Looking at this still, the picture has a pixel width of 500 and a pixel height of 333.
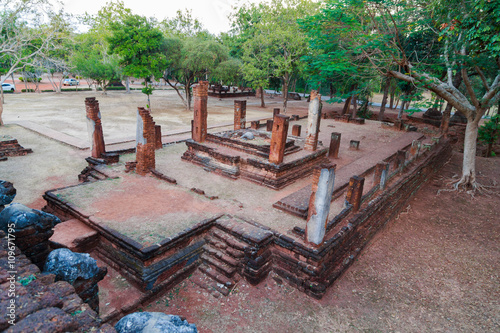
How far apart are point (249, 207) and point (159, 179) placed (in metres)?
2.82

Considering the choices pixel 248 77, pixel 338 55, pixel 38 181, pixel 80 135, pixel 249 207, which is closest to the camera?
pixel 249 207

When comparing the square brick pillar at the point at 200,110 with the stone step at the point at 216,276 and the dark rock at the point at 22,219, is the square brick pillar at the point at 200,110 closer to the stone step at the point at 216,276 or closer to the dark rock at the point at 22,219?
the stone step at the point at 216,276

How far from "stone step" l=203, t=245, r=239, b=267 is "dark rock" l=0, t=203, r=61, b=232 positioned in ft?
10.4

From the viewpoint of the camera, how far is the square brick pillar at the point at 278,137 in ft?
27.6

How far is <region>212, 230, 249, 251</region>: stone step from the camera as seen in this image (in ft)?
18.4

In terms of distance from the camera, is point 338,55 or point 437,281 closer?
point 437,281

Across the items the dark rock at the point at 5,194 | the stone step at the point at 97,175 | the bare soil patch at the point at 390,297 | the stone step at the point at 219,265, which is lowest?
the bare soil patch at the point at 390,297

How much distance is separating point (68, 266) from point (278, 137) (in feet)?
21.3

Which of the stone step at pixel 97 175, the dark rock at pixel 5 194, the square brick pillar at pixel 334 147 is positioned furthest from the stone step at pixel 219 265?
the square brick pillar at pixel 334 147

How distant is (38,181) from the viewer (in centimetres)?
862

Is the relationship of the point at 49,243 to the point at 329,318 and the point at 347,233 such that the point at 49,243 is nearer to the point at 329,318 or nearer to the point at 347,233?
the point at 329,318

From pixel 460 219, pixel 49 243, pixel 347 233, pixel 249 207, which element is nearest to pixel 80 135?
pixel 249 207

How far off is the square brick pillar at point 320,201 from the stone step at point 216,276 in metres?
1.67

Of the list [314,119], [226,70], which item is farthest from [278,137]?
[226,70]
